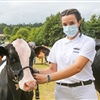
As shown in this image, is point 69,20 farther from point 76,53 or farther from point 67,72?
point 67,72

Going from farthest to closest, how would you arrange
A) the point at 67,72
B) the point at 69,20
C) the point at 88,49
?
1. the point at 69,20
2. the point at 88,49
3. the point at 67,72

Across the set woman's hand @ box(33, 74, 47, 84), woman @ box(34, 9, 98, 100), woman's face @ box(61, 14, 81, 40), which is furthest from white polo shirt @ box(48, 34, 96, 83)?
woman's hand @ box(33, 74, 47, 84)

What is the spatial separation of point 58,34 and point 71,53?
47.8 meters

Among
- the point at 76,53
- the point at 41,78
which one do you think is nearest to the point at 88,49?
the point at 76,53

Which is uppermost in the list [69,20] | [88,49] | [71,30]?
[69,20]

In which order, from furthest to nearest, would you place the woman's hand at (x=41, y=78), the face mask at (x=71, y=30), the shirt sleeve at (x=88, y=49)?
the face mask at (x=71, y=30), the shirt sleeve at (x=88, y=49), the woman's hand at (x=41, y=78)

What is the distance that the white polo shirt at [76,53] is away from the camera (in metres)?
2.79

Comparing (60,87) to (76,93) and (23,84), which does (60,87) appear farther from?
(23,84)

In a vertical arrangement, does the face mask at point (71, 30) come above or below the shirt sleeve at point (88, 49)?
above

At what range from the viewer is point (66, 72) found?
266 cm

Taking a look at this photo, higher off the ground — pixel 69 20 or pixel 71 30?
pixel 69 20

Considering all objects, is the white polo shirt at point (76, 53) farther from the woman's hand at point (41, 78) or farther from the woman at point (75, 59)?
the woman's hand at point (41, 78)

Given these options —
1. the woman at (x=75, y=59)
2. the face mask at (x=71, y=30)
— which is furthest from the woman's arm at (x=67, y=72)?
the face mask at (x=71, y=30)

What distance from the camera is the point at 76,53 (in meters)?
2.83
